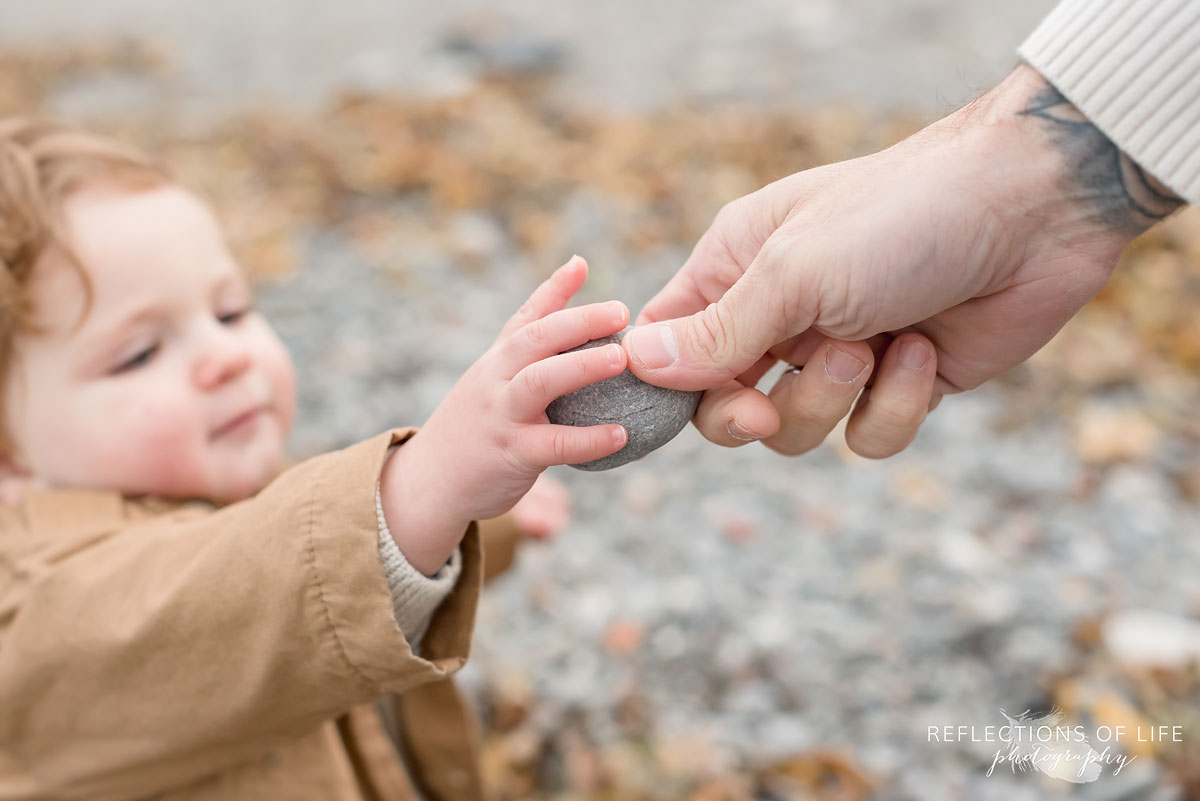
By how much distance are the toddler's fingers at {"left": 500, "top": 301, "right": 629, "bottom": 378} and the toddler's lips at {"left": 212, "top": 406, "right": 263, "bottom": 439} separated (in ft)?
2.45

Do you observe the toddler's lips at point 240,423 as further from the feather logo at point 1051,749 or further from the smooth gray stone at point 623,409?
the feather logo at point 1051,749

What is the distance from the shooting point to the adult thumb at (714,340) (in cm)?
126

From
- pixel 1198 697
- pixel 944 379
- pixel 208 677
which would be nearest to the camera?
pixel 208 677

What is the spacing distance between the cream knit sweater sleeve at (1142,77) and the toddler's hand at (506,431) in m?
0.65

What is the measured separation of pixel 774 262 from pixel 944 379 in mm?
458

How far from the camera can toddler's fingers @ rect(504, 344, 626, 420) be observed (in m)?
1.19

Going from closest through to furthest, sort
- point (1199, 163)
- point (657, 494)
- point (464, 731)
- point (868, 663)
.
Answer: point (1199, 163), point (464, 731), point (868, 663), point (657, 494)

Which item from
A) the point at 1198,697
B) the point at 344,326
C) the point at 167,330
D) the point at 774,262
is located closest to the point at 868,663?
the point at 1198,697

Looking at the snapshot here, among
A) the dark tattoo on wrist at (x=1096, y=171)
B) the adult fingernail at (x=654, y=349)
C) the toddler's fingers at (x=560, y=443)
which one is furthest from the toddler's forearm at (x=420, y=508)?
the dark tattoo on wrist at (x=1096, y=171)

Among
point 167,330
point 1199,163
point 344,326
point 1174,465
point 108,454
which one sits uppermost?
point 1199,163

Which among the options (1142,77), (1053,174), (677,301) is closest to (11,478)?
(677,301)

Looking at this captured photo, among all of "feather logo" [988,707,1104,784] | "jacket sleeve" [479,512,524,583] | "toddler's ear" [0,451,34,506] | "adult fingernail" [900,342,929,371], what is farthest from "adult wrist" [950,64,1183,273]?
"toddler's ear" [0,451,34,506]

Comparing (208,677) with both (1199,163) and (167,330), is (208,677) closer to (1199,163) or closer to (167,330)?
(167,330)

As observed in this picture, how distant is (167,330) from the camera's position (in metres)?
1.73
